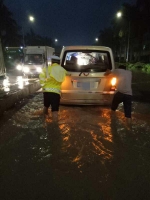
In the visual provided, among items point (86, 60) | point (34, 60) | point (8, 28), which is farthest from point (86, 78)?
point (8, 28)

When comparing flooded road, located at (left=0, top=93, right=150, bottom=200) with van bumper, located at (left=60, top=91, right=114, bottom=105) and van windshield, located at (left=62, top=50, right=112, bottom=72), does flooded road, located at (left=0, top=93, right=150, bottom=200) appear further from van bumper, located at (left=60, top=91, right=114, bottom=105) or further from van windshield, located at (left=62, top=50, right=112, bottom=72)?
van windshield, located at (left=62, top=50, right=112, bottom=72)

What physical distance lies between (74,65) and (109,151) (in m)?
3.31

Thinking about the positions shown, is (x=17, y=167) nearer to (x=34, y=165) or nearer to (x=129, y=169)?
(x=34, y=165)

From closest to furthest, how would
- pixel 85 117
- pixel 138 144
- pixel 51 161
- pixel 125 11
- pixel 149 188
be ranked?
pixel 149 188 < pixel 51 161 < pixel 138 144 < pixel 85 117 < pixel 125 11

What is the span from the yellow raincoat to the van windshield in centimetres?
102

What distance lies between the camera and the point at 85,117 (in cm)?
694

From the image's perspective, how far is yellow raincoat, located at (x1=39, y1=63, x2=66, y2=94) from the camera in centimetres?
605

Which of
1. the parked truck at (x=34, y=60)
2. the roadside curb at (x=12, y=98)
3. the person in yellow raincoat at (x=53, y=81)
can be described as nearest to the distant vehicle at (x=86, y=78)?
the person in yellow raincoat at (x=53, y=81)

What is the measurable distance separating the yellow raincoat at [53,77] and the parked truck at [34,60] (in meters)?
16.0

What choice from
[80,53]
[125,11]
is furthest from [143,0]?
[80,53]

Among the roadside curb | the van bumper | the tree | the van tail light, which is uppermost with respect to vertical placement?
the tree

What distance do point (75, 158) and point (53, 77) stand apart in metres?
2.43

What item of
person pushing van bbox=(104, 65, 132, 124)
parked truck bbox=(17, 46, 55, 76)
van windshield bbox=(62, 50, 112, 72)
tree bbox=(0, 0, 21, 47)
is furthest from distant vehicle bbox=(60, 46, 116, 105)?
tree bbox=(0, 0, 21, 47)

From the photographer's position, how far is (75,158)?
13.7 ft
